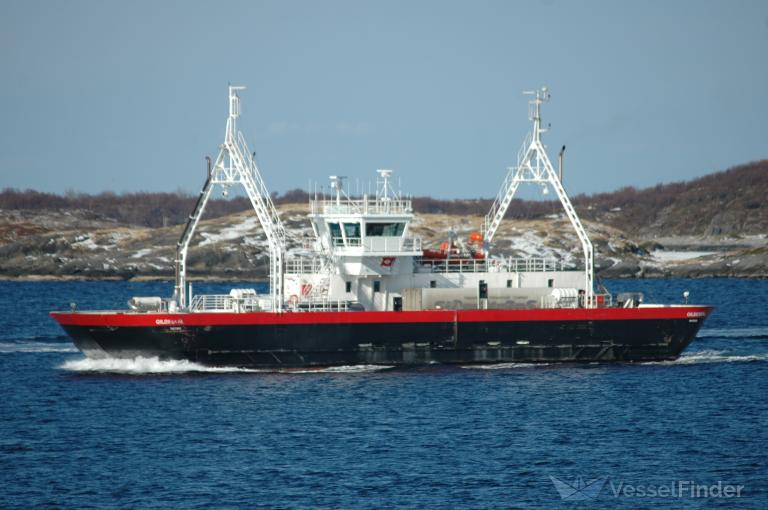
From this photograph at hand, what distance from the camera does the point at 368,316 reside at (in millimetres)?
45188

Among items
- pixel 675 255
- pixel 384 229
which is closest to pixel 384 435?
pixel 384 229

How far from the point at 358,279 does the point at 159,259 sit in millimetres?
80559

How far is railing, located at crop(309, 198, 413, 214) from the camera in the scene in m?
46.8

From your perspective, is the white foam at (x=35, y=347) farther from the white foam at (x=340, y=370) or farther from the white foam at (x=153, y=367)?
the white foam at (x=340, y=370)

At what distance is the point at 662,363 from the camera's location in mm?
48969

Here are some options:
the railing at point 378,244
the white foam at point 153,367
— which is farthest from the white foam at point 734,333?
the white foam at point 153,367

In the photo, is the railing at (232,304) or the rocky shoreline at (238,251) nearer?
the railing at (232,304)

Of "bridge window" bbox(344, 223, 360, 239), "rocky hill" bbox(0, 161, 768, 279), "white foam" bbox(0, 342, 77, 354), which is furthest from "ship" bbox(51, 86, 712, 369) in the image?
"rocky hill" bbox(0, 161, 768, 279)

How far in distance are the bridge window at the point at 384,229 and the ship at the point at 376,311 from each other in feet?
0.12

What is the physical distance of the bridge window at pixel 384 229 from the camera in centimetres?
4659

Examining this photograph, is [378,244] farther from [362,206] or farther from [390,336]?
[390,336]

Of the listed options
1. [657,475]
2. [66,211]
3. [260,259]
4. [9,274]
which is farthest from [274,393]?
[66,211]

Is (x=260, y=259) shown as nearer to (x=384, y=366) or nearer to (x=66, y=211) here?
(x=66, y=211)

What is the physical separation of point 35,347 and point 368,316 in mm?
18452
